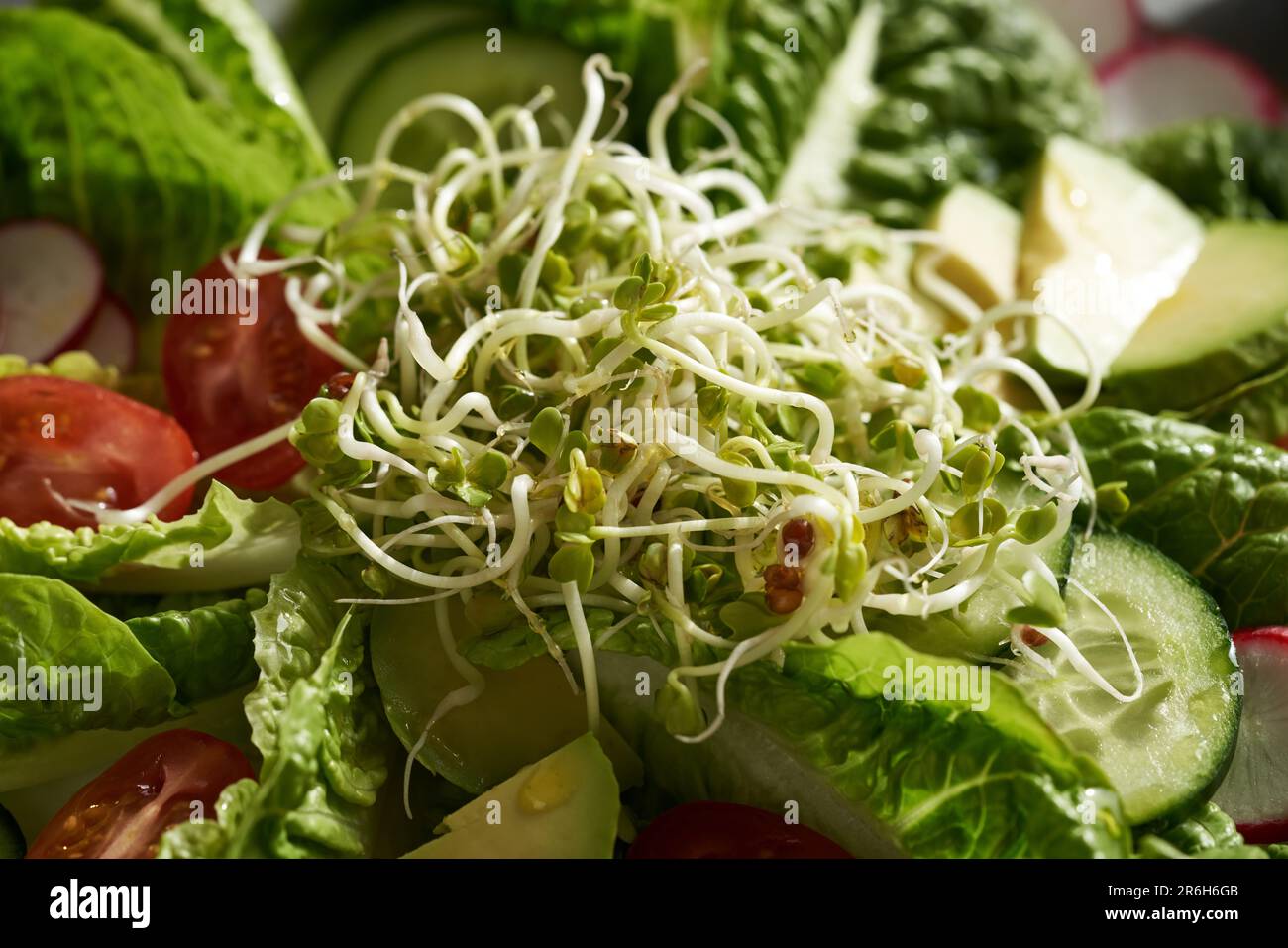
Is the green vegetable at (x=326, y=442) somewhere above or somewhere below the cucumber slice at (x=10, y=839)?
above

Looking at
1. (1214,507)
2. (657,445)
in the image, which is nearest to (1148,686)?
(1214,507)

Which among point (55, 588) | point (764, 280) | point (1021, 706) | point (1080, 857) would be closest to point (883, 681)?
point (1021, 706)

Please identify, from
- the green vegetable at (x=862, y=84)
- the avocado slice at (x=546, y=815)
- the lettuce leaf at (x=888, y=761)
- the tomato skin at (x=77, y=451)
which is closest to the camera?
the lettuce leaf at (x=888, y=761)

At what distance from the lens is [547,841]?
1628 mm

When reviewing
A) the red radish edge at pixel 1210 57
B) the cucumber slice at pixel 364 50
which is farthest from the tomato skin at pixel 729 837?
the red radish edge at pixel 1210 57

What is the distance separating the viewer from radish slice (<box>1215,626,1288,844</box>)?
1831mm

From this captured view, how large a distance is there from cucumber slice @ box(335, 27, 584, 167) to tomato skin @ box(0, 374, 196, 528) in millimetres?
1084

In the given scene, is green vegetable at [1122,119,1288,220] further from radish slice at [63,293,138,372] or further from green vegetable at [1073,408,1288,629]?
radish slice at [63,293,138,372]

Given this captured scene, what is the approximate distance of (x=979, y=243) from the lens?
9.16 feet

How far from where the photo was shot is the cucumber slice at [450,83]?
2881mm

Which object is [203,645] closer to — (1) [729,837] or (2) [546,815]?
(2) [546,815]

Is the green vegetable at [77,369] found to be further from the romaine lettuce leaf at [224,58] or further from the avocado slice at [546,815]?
the avocado slice at [546,815]

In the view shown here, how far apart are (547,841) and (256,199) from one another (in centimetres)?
166

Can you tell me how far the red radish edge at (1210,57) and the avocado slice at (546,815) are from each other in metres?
A: 3.51
